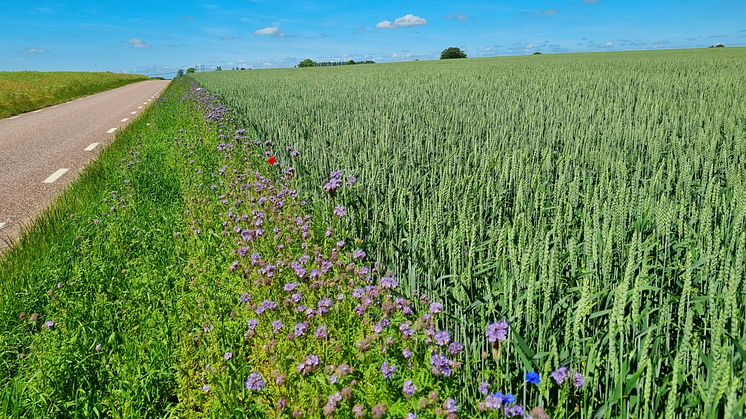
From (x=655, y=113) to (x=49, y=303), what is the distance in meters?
7.26

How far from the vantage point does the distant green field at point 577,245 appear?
1.45 m

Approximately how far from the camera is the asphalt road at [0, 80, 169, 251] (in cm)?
498

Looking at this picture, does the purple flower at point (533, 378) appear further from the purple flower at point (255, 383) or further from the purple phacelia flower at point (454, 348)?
the purple flower at point (255, 383)

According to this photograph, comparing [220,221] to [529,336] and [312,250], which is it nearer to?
[312,250]

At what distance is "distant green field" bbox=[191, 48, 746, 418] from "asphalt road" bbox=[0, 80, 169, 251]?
9.67 ft

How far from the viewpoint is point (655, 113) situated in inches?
240

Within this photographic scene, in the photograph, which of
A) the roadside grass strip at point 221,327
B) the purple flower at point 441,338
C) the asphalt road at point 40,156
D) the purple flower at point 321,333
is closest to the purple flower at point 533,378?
the roadside grass strip at point 221,327

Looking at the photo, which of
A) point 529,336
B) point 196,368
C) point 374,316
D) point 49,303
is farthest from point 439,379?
point 49,303

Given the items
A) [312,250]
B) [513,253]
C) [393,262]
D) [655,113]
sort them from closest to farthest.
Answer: [513,253]
[393,262]
[312,250]
[655,113]

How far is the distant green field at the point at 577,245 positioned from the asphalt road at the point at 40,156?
295 centimetres

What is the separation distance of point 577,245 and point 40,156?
9.11 metres

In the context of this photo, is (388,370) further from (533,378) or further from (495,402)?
(533,378)

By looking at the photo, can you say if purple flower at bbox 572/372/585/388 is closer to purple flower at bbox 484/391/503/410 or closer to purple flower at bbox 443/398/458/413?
purple flower at bbox 484/391/503/410

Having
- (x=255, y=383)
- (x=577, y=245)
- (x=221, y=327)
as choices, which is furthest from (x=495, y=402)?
(x=221, y=327)
